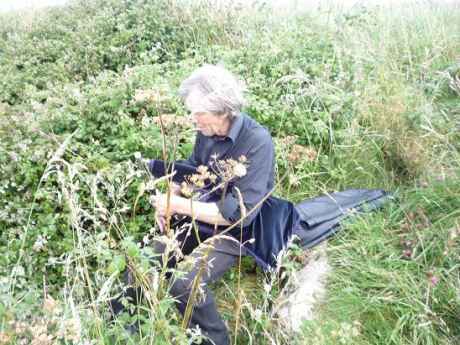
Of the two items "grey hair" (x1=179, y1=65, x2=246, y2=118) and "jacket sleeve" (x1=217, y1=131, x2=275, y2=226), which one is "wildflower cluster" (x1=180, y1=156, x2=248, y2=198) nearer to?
"jacket sleeve" (x1=217, y1=131, x2=275, y2=226)

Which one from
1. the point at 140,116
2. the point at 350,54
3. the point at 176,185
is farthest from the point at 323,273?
the point at 350,54

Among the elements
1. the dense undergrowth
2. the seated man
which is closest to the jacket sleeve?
the seated man

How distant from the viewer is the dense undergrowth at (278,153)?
6.10 ft

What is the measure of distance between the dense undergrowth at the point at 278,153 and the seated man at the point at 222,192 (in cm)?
18

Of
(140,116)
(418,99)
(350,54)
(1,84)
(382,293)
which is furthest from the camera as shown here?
(1,84)

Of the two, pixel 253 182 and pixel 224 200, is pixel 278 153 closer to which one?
pixel 253 182

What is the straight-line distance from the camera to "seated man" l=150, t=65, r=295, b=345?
231 cm

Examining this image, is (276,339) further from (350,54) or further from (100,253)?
(350,54)

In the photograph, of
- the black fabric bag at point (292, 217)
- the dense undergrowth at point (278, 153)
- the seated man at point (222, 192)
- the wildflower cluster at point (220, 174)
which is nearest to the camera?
the wildflower cluster at point (220, 174)

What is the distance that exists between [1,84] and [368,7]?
436cm

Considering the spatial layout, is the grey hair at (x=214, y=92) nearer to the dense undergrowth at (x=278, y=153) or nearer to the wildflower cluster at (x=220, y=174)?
the dense undergrowth at (x=278, y=153)

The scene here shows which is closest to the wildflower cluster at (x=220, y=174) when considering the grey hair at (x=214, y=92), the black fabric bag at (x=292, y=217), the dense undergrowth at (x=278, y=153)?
the dense undergrowth at (x=278, y=153)

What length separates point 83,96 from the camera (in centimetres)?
356

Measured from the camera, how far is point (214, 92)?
7.83 ft
